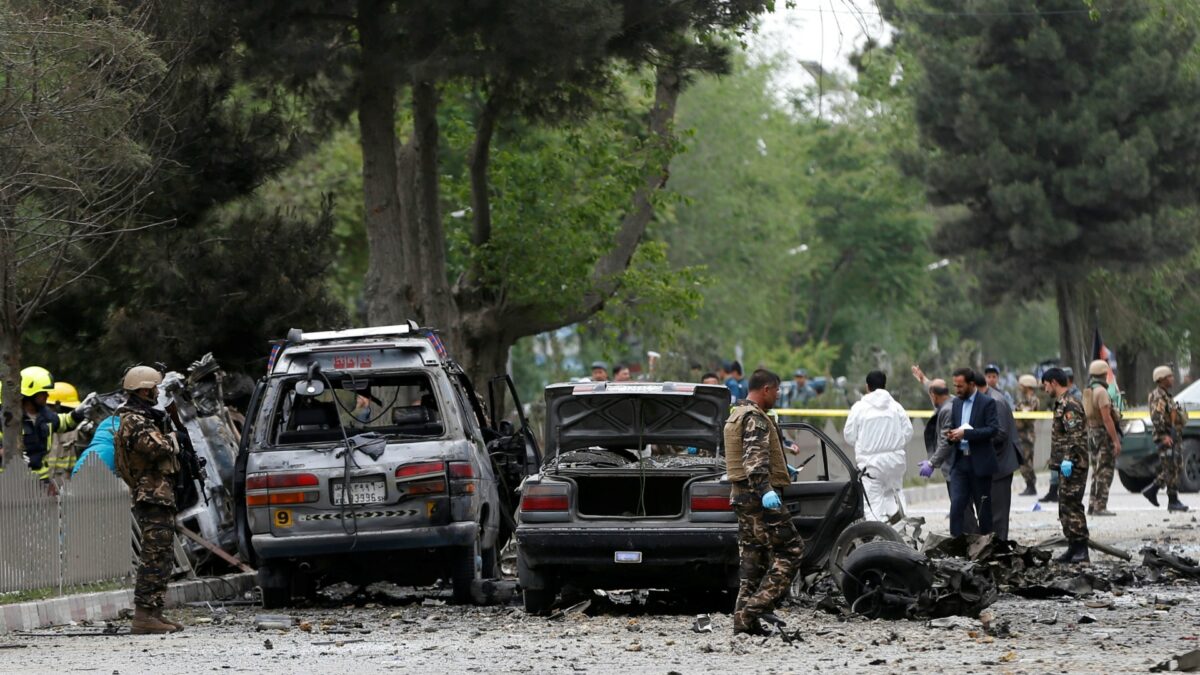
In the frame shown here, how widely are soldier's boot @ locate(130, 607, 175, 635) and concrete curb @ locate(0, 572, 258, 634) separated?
100 centimetres

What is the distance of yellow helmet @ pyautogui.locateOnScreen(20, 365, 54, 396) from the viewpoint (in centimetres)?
1872

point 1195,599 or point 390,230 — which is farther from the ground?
point 390,230

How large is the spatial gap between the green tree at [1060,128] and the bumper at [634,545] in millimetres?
28717

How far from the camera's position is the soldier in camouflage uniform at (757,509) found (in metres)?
12.2

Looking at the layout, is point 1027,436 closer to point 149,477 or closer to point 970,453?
point 970,453

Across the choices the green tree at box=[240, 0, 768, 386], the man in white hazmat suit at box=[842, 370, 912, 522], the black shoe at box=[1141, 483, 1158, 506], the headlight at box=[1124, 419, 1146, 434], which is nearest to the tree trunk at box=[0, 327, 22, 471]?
the green tree at box=[240, 0, 768, 386]

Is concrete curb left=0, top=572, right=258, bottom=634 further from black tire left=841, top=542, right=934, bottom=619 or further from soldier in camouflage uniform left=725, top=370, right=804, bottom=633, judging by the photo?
black tire left=841, top=542, right=934, bottom=619

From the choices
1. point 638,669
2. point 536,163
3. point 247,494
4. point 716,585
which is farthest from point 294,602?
point 536,163

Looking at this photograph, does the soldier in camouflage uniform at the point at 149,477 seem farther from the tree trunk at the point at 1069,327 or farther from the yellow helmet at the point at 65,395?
the tree trunk at the point at 1069,327

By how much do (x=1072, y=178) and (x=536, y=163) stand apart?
17.1 m

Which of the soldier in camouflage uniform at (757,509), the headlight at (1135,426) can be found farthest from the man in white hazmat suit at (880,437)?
the headlight at (1135,426)

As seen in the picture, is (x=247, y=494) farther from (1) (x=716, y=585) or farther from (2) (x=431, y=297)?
(2) (x=431, y=297)

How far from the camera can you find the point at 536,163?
2898 cm

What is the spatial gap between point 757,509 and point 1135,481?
1793cm
